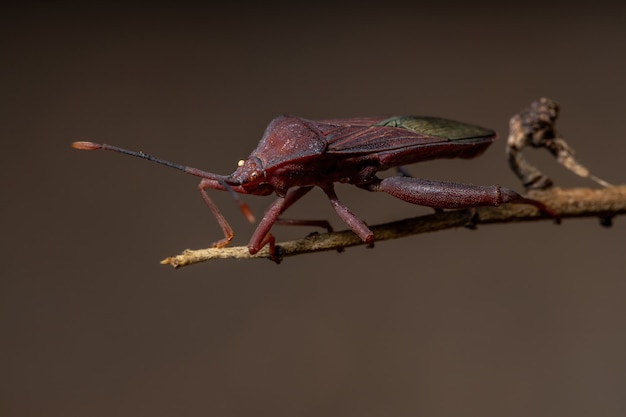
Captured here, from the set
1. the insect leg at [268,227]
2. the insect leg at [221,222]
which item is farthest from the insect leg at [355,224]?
the insect leg at [221,222]

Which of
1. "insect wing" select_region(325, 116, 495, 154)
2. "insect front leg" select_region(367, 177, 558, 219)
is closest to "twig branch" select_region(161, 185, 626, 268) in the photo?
"insect front leg" select_region(367, 177, 558, 219)

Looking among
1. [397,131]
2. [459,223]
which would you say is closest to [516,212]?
[459,223]

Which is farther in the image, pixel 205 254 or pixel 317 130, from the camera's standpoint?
pixel 317 130

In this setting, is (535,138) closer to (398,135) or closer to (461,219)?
(461,219)

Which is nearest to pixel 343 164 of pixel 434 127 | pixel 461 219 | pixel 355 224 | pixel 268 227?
pixel 355 224

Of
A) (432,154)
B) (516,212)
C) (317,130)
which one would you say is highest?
(317,130)

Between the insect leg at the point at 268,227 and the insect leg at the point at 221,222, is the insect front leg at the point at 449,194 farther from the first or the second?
the insect leg at the point at 221,222

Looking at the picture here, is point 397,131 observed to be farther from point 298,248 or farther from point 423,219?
point 298,248
